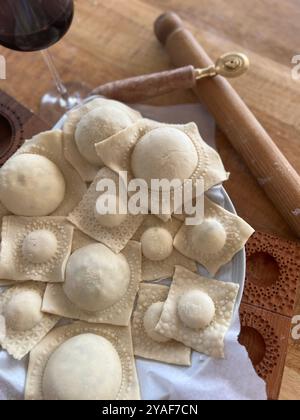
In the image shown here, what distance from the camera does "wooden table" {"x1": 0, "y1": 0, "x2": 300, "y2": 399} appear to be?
96 cm

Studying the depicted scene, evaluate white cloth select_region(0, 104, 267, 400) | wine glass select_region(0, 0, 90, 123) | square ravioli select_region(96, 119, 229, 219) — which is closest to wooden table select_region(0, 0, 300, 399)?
square ravioli select_region(96, 119, 229, 219)

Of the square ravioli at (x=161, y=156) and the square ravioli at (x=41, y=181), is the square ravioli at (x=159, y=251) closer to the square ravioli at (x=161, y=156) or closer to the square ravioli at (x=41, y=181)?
the square ravioli at (x=161, y=156)

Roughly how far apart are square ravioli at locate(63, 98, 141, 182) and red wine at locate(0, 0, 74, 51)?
14cm

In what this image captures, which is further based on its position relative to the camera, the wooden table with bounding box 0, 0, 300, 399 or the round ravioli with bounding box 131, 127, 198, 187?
the wooden table with bounding box 0, 0, 300, 399

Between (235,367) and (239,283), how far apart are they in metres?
0.14

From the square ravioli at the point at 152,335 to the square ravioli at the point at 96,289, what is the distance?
0.06 ft

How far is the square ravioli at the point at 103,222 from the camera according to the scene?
76 centimetres

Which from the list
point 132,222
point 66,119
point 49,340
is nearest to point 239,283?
point 132,222

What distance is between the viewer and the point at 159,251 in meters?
0.75

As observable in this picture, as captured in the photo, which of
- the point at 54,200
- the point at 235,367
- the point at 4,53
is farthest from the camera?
the point at 4,53

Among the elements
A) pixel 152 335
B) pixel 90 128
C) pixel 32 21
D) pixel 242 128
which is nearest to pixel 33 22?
pixel 32 21

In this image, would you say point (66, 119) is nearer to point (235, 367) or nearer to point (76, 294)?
point (76, 294)

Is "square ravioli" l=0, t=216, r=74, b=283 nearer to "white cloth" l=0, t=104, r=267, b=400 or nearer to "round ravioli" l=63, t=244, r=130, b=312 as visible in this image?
"round ravioli" l=63, t=244, r=130, b=312

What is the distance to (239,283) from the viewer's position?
0.73 m
